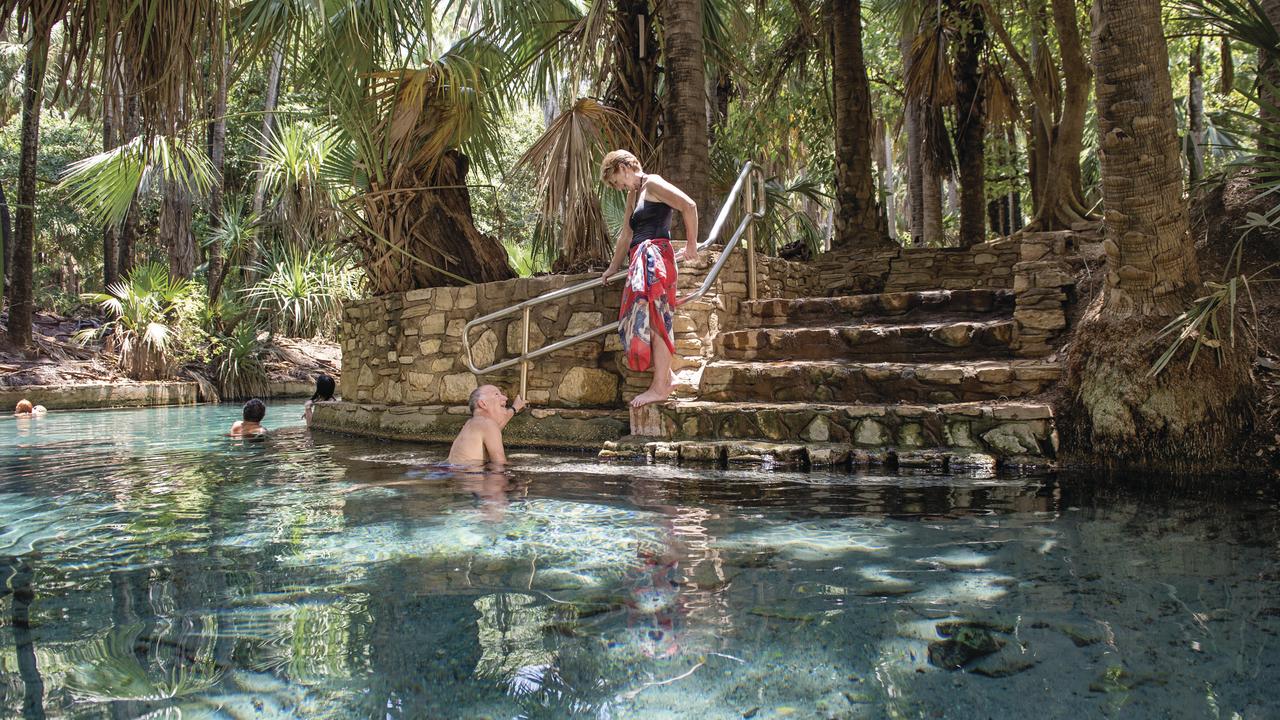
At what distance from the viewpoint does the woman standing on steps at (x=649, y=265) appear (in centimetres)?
511

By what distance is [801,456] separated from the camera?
4.58 meters

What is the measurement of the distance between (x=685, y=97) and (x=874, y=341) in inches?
113

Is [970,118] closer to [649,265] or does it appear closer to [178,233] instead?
[649,265]

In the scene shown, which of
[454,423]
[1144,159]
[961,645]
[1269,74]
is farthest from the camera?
[454,423]

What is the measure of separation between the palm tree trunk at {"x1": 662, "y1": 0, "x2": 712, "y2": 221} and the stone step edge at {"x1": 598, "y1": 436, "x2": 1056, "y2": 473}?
9.10 feet

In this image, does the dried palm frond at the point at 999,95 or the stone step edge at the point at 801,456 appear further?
the dried palm frond at the point at 999,95

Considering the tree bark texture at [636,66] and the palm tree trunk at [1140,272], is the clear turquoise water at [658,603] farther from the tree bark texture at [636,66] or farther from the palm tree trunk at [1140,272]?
the tree bark texture at [636,66]

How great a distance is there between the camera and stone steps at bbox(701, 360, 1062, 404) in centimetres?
460

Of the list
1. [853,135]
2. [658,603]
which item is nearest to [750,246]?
[853,135]

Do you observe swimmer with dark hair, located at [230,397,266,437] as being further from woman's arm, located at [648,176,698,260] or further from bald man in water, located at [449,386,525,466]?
woman's arm, located at [648,176,698,260]

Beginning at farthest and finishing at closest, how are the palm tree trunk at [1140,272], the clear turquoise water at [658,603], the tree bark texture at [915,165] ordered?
the tree bark texture at [915,165], the palm tree trunk at [1140,272], the clear turquoise water at [658,603]

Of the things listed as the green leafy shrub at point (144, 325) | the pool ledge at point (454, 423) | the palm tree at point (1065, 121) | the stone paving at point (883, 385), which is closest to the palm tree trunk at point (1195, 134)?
the palm tree at point (1065, 121)

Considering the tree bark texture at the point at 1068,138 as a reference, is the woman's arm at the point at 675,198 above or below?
below

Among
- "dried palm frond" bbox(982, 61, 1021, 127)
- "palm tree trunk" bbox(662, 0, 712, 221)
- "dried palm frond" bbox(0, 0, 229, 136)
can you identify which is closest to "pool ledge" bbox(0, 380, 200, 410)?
"palm tree trunk" bbox(662, 0, 712, 221)
